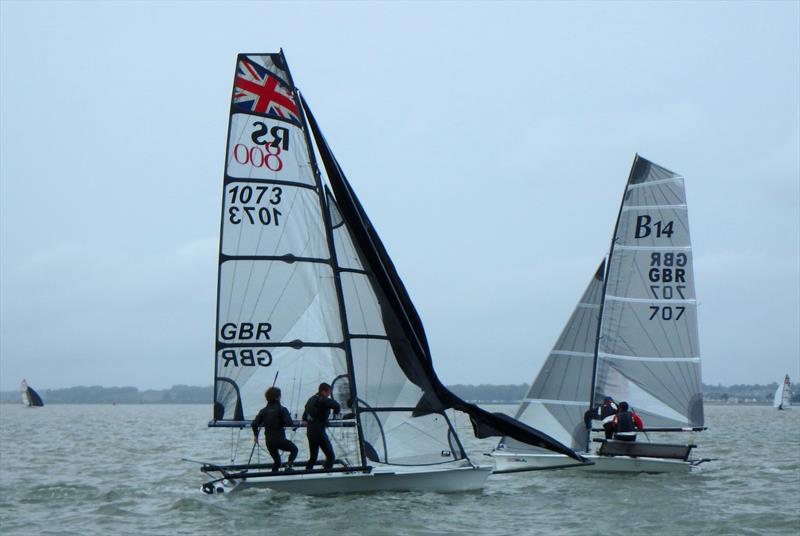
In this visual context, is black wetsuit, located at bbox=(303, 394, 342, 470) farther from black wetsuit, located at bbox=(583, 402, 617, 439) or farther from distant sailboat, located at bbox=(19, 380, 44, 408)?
distant sailboat, located at bbox=(19, 380, 44, 408)

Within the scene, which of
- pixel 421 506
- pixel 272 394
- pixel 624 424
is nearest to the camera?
pixel 421 506

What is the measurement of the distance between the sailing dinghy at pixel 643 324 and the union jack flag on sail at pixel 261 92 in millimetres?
8595

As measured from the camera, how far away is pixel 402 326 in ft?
57.1

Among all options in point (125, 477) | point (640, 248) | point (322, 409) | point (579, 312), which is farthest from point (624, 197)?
point (125, 477)

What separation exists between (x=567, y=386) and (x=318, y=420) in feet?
26.6

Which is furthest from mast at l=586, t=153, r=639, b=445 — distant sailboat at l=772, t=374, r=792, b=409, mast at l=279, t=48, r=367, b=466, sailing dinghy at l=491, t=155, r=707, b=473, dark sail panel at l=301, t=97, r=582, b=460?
distant sailboat at l=772, t=374, r=792, b=409

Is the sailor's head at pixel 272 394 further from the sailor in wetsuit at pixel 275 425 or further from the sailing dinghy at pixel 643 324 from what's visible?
the sailing dinghy at pixel 643 324

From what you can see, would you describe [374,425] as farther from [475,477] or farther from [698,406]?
[698,406]

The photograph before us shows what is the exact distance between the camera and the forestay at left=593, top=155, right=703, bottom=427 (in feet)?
74.4


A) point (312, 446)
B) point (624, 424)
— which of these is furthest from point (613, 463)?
point (312, 446)

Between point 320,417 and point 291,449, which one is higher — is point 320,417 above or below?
above

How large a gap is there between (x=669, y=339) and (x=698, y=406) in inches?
60.8

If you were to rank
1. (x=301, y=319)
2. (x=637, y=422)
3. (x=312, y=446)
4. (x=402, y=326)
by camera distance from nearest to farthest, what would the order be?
(x=312, y=446)
(x=301, y=319)
(x=402, y=326)
(x=637, y=422)

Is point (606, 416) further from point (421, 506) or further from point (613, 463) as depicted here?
point (421, 506)
